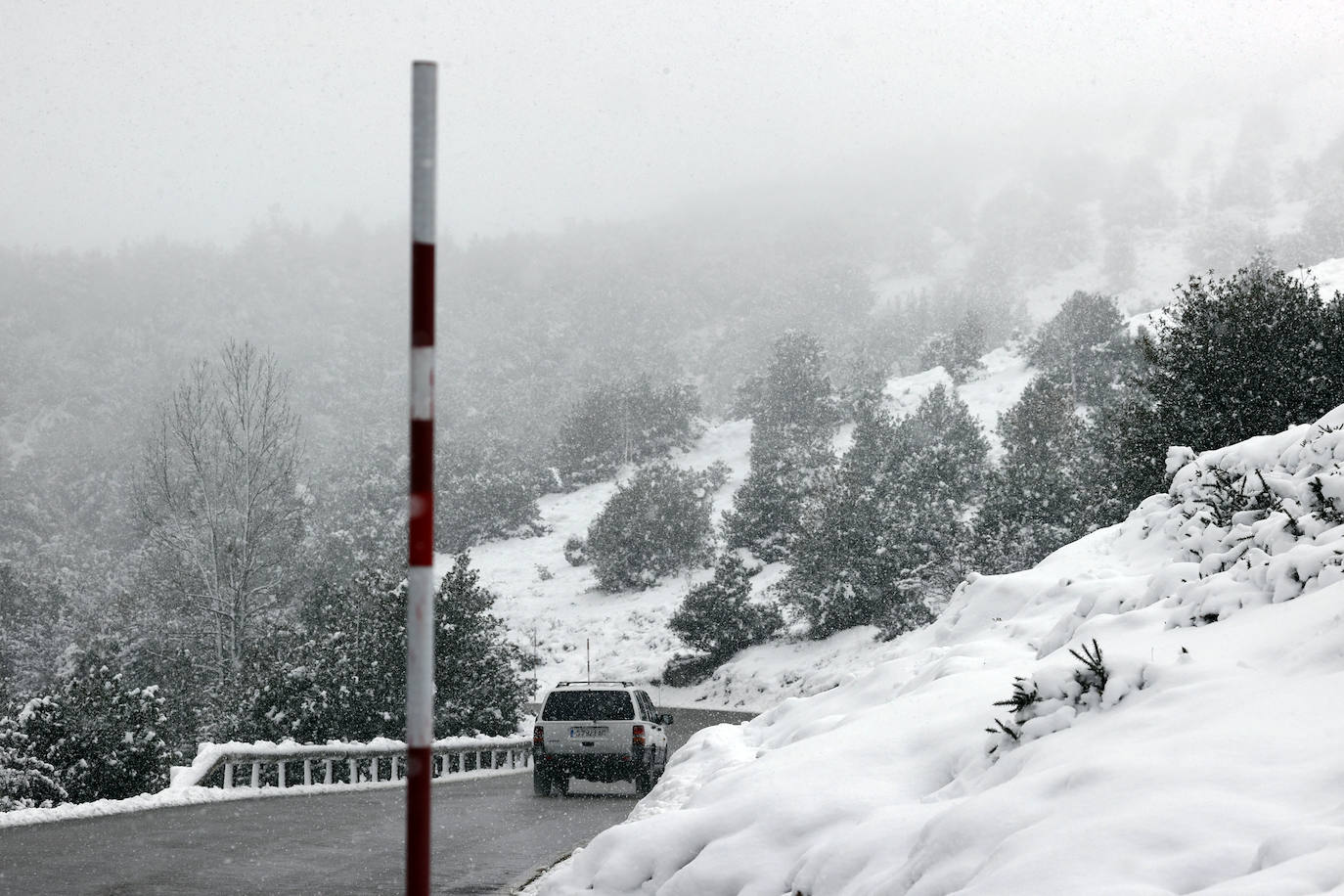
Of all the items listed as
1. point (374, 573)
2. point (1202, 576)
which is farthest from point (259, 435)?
point (1202, 576)

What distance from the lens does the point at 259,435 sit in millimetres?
43750

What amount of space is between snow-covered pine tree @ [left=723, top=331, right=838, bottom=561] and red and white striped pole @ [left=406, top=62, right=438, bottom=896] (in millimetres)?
68097

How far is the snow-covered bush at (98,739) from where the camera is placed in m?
26.9

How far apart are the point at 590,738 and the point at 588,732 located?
9cm

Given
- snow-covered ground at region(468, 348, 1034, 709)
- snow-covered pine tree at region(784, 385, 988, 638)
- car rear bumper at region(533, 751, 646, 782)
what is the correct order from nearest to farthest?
car rear bumper at region(533, 751, 646, 782), snow-covered pine tree at region(784, 385, 988, 638), snow-covered ground at region(468, 348, 1034, 709)

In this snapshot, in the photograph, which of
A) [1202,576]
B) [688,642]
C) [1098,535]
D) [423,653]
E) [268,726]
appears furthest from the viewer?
[688,642]

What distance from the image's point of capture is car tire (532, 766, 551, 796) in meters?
20.1

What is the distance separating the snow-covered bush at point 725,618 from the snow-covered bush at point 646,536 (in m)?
18.5

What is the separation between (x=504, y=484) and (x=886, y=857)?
106 meters

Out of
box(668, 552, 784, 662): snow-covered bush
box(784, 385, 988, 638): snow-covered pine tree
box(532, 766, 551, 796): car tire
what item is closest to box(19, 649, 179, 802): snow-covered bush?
box(532, 766, 551, 796): car tire

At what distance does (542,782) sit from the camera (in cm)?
2016

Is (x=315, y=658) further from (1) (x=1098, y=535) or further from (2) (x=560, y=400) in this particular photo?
(2) (x=560, y=400)

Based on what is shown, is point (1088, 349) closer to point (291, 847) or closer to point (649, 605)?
point (649, 605)

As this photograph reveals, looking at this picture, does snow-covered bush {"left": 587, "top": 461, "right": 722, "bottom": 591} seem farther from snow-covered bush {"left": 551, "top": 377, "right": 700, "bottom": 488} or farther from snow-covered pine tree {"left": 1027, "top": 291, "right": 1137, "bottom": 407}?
snow-covered bush {"left": 551, "top": 377, "right": 700, "bottom": 488}
